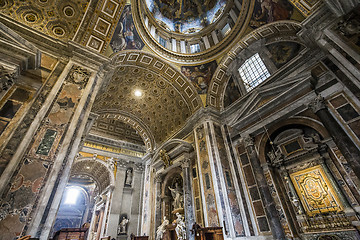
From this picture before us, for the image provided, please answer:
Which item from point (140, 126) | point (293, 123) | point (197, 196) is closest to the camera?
point (293, 123)

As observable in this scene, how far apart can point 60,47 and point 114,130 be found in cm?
1064

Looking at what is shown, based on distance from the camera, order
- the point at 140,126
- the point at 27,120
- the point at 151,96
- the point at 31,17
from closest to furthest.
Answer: the point at 27,120
the point at 31,17
the point at 151,96
the point at 140,126

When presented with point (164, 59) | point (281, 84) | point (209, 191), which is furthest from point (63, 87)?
point (281, 84)

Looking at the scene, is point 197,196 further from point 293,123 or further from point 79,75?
point 79,75

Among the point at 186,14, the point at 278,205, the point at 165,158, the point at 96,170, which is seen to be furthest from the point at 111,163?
the point at 186,14

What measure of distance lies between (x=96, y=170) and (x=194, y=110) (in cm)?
1083

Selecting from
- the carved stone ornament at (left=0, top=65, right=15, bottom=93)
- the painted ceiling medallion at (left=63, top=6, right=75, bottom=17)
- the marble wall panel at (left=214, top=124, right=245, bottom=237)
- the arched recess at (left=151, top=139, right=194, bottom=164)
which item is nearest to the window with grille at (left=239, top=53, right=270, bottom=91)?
the marble wall panel at (left=214, top=124, right=245, bottom=237)

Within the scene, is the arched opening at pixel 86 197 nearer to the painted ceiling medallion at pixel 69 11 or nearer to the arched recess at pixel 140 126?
the arched recess at pixel 140 126

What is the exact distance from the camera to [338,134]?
5773 millimetres

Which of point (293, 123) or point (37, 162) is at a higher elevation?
point (293, 123)

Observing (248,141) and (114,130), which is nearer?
(248,141)

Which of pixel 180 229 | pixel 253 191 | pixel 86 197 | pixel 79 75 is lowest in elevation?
pixel 180 229

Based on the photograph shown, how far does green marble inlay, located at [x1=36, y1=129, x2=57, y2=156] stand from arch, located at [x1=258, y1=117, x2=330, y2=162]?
26.4 feet

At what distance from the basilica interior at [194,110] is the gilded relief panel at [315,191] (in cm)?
3
